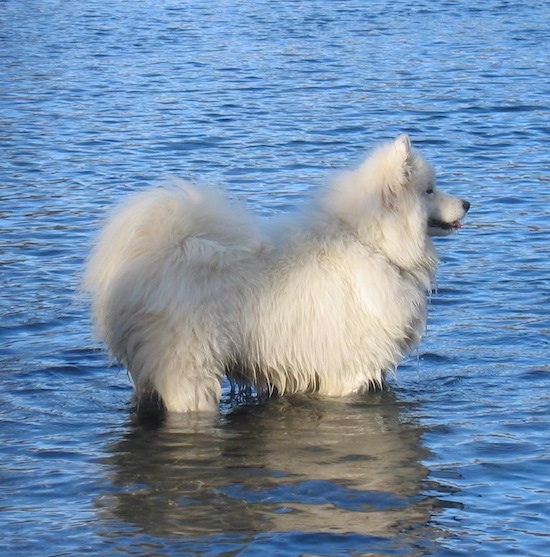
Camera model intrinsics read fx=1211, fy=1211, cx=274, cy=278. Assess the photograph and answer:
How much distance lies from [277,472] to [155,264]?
1341mm

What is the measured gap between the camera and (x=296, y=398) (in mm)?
7430

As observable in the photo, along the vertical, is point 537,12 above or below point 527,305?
above

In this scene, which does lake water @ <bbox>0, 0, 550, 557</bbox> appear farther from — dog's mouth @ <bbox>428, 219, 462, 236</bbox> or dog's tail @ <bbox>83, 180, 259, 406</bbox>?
dog's mouth @ <bbox>428, 219, 462, 236</bbox>

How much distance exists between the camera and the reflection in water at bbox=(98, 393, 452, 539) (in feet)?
19.0

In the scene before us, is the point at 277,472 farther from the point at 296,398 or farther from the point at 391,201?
the point at 391,201

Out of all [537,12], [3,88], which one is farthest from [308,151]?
[537,12]

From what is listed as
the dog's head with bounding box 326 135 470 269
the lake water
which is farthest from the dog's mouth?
the lake water

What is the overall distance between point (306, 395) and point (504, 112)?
869 cm

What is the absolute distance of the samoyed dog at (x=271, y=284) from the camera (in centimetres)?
675

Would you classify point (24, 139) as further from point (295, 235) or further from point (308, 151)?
point (295, 235)

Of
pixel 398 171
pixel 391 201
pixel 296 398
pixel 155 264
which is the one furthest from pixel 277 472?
pixel 398 171

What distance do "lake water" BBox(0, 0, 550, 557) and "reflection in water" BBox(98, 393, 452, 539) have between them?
16 millimetres

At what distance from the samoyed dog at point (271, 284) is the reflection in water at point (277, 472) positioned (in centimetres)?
19

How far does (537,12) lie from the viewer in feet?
74.5
